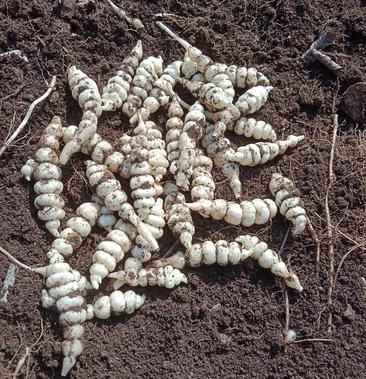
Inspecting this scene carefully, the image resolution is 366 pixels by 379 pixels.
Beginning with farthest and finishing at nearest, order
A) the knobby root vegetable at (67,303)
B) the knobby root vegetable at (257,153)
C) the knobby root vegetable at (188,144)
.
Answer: the knobby root vegetable at (257,153) → the knobby root vegetable at (188,144) → the knobby root vegetable at (67,303)

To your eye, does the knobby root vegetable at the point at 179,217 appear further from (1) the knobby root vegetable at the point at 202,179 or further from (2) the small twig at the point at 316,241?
(2) the small twig at the point at 316,241

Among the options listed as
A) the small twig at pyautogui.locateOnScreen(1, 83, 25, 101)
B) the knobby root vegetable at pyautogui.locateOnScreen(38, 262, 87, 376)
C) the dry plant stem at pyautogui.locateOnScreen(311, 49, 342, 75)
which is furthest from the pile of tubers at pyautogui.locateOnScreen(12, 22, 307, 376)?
the dry plant stem at pyautogui.locateOnScreen(311, 49, 342, 75)

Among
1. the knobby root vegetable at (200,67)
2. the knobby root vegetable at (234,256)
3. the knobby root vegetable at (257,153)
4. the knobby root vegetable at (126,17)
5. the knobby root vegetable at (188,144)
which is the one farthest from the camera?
the knobby root vegetable at (126,17)

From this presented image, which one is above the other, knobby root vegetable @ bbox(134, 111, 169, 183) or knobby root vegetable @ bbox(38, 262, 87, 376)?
knobby root vegetable @ bbox(134, 111, 169, 183)

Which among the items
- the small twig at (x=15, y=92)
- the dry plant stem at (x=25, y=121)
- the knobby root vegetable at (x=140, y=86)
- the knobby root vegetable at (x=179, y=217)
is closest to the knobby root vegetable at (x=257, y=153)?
the knobby root vegetable at (x=179, y=217)

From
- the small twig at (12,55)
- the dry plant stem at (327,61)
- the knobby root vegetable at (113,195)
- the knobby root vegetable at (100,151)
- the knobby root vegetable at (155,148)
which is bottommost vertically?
the knobby root vegetable at (113,195)

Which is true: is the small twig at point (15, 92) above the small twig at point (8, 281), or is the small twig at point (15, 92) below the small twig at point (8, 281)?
above

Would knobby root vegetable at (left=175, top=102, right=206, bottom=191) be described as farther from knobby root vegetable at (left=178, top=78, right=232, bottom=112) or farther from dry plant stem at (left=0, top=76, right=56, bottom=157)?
dry plant stem at (left=0, top=76, right=56, bottom=157)
